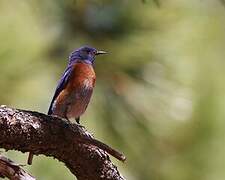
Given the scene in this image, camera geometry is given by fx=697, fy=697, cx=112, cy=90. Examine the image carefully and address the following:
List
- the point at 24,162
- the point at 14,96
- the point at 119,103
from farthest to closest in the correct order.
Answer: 1. the point at 119,103
2. the point at 14,96
3. the point at 24,162

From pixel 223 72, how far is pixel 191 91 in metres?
0.12

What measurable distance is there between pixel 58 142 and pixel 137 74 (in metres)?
0.90

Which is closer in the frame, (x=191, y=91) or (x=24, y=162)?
(x=24, y=162)

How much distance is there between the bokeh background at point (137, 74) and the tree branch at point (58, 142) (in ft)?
1.79

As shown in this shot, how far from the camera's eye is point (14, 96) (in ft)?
5.87

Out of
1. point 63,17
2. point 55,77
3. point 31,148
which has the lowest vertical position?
point 31,148

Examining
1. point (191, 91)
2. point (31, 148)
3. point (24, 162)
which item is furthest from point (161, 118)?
point (31, 148)

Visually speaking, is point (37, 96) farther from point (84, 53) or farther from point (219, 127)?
point (219, 127)

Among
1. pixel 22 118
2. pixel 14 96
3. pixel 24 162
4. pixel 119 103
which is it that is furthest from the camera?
pixel 119 103

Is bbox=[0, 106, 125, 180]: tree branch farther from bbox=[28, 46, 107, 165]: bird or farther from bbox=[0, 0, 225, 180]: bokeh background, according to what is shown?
bbox=[0, 0, 225, 180]: bokeh background

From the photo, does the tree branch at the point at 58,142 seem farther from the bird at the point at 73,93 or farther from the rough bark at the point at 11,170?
the bird at the point at 73,93

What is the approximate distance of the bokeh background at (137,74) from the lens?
180 centimetres

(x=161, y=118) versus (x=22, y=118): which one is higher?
(x=161, y=118)

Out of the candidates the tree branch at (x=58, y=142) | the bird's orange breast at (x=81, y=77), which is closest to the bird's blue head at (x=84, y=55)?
the bird's orange breast at (x=81, y=77)
